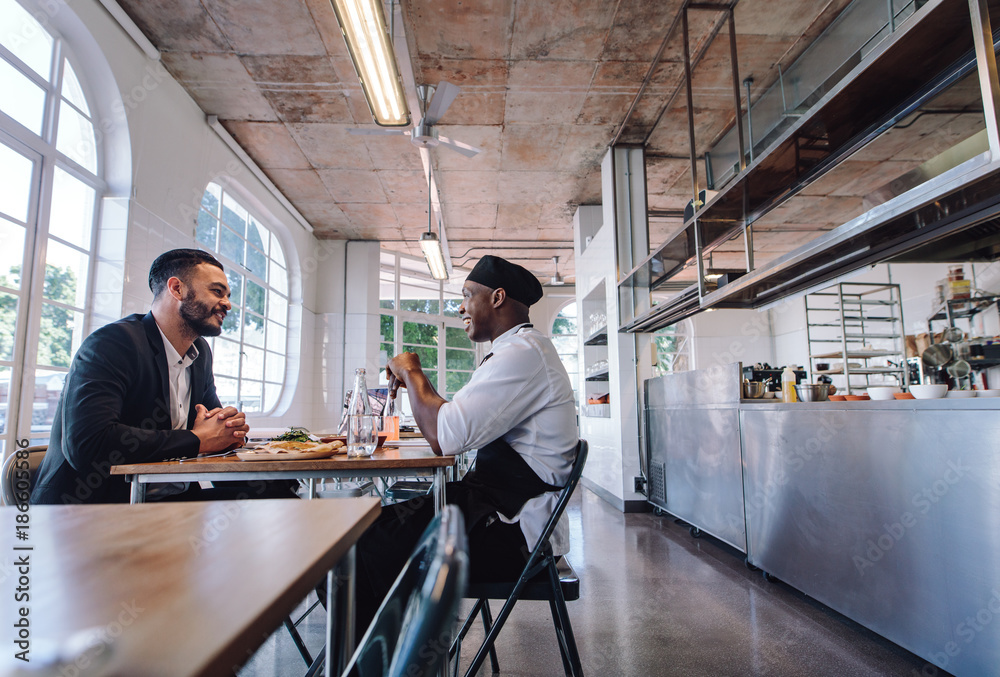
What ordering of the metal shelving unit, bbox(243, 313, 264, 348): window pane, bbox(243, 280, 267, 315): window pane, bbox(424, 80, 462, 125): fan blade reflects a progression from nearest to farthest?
bbox(424, 80, 462, 125): fan blade, bbox(243, 313, 264, 348): window pane, bbox(243, 280, 267, 315): window pane, the metal shelving unit

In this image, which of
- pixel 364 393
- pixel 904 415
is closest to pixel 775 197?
pixel 904 415

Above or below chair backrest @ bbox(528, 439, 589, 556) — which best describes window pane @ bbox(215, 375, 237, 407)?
above

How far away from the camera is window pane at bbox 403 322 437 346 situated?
9.21 meters

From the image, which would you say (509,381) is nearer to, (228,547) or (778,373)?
(228,547)

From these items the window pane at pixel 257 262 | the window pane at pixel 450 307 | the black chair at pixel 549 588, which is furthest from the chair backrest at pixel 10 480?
the window pane at pixel 450 307

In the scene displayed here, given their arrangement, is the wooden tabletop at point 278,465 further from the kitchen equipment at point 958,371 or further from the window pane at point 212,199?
the window pane at point 212,199

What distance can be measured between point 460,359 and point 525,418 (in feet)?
28.1

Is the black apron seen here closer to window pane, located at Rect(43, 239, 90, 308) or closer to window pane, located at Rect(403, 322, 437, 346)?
Answer: window pane, located at Rect(43, 239, 90, 308)

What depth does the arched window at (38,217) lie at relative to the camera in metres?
2.89

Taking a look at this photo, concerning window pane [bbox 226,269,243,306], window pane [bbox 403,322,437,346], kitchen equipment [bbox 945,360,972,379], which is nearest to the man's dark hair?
kitchen equipment [bbox 945,360,972,379]

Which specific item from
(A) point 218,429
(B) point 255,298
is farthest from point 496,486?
(B) point 255,298

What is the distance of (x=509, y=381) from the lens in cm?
154

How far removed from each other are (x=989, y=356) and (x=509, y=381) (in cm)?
404

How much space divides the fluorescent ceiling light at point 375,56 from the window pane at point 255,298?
3638 millimetres
